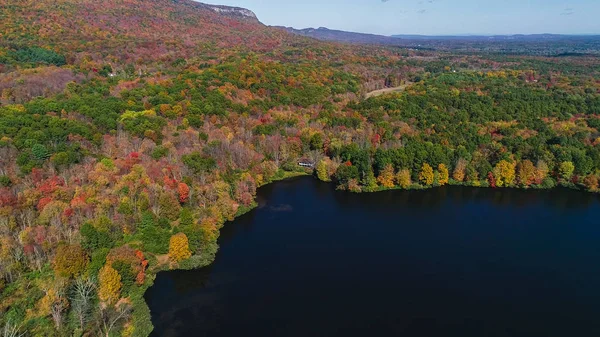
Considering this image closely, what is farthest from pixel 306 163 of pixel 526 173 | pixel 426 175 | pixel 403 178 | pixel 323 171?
pixel 526 173

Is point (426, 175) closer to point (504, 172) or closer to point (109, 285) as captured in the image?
point (504, 172)

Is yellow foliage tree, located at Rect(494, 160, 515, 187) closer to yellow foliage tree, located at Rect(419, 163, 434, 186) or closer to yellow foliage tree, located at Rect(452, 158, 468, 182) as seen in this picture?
yellow foliage tree, located at Rect(452, 158, 468, 182)

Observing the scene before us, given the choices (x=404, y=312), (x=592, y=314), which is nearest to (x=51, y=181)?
(x=404, y=312)

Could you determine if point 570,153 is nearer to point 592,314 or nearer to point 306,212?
point 592,314

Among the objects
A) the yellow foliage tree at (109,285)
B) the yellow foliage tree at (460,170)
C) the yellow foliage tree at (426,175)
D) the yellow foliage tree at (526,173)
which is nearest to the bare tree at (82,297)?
the yellow foliage tree at (109,285)

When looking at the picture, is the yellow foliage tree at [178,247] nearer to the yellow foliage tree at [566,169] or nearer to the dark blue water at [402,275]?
the dark blue water at [402,275]

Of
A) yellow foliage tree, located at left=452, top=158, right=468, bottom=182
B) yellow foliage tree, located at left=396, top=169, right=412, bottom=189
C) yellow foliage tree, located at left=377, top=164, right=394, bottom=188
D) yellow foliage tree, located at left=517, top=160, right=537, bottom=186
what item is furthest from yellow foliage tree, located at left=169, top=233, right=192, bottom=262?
yellow foliage tree, located at left=517, top=160, right=537, bottom=186
